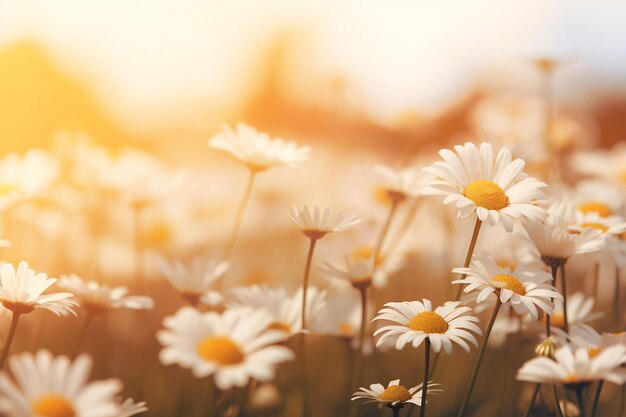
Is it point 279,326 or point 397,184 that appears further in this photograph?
point 397,184

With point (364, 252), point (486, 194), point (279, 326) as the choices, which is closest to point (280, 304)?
point (279, 326)

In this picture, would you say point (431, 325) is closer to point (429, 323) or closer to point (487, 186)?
point (429, 323)

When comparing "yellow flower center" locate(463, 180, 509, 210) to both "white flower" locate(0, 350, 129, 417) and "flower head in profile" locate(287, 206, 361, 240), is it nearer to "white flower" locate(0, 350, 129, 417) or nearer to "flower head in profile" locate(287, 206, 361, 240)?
"flower head in profile" locate(287, 206, 361, 240)

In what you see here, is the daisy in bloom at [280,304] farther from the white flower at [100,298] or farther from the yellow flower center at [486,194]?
the yellow flower center at [486,194]

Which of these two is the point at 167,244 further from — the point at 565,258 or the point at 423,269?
the point at 565,258

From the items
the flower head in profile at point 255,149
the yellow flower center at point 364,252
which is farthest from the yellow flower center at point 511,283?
the yellow flower center at point 364,252
